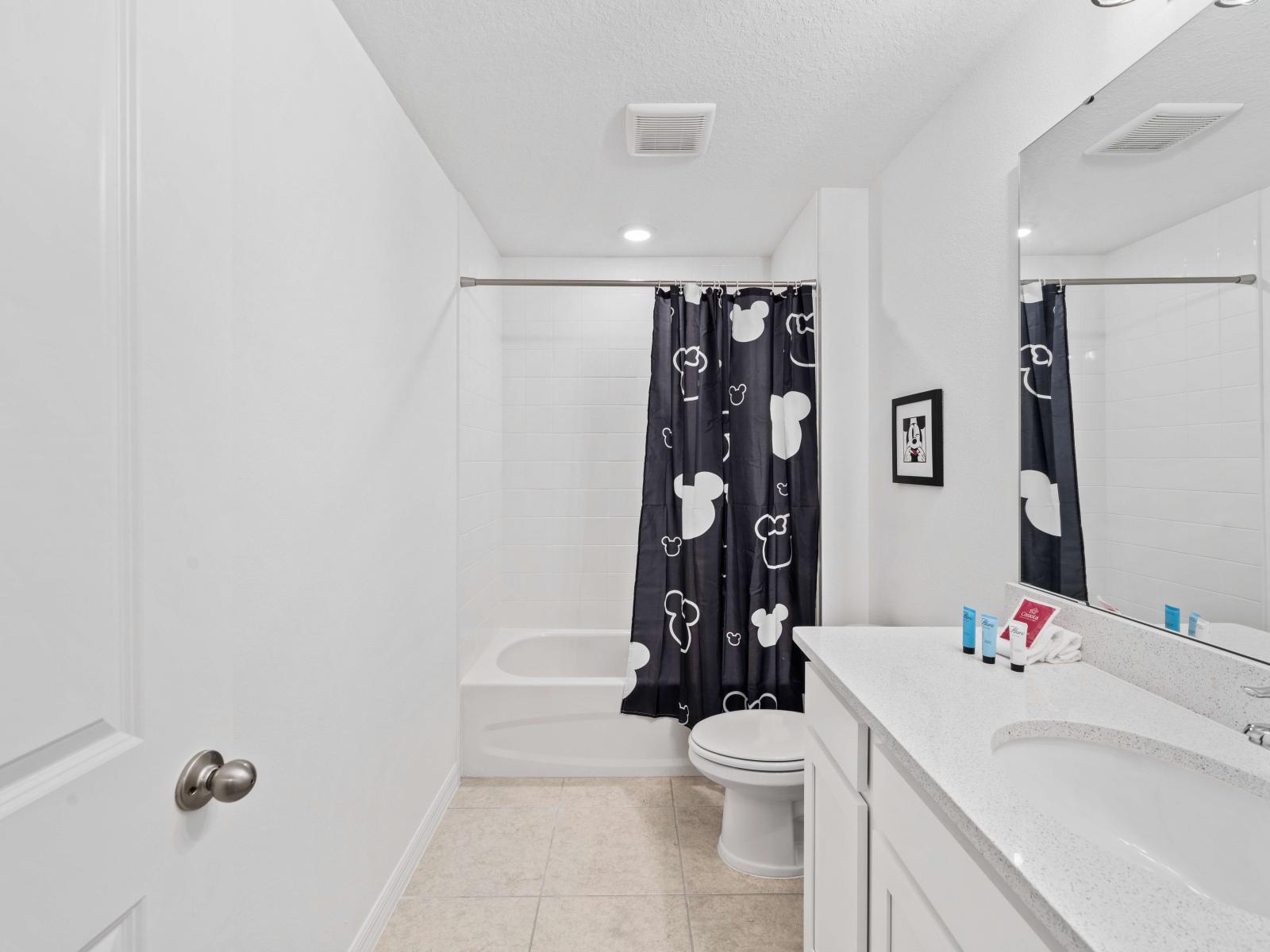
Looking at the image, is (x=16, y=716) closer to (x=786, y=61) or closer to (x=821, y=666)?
(x=821, y=666)

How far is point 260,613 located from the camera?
3.82ft

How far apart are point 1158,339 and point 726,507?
1559 millimetres

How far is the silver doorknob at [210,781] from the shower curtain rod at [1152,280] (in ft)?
5.12

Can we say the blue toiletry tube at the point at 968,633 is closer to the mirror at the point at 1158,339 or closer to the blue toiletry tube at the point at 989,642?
the blue toiletry tube at the point at 989,642

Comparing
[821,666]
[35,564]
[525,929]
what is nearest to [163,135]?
[35,564]

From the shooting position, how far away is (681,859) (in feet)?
6.73

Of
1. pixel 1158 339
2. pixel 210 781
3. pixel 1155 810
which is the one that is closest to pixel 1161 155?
pixel 1158 339

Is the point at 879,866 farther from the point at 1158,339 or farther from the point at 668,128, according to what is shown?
the point at 668,128

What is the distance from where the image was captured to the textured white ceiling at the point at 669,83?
1.51 metres

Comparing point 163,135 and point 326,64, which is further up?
point 326,64

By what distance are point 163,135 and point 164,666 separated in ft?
1.78

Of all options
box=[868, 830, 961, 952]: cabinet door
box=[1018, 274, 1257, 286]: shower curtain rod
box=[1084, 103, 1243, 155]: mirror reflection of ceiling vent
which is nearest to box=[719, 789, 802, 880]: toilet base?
box=[868, 830, 961, 952]: cabinet door


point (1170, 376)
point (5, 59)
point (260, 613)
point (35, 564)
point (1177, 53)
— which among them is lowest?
point (260, 613)

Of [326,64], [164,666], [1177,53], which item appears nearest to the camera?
[164,666]
